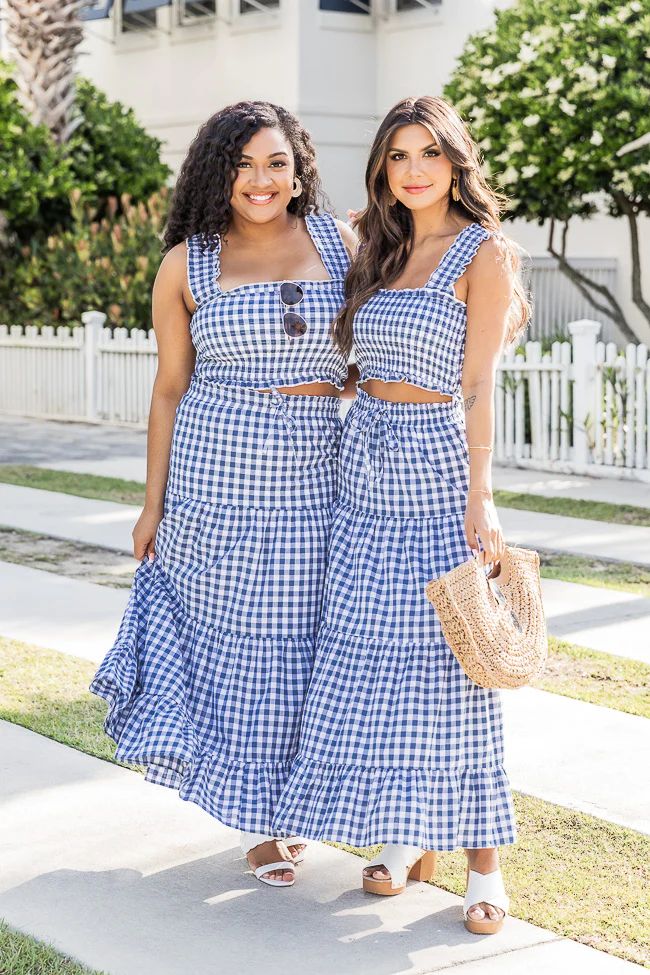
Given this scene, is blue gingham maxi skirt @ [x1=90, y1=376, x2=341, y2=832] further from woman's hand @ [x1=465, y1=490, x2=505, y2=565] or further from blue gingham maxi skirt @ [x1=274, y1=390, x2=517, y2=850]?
woman's hand @ [x1=465, y1=490, x2=505, y2=565]

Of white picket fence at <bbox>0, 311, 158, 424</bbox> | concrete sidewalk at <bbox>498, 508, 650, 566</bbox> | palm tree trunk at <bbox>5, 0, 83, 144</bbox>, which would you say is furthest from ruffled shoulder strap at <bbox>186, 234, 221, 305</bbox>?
palm tree trunk at <bbox>5, 0, 83, 144</bbox>

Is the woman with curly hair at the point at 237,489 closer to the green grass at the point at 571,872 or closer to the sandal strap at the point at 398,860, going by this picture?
the sandal strap at the point at 398,860

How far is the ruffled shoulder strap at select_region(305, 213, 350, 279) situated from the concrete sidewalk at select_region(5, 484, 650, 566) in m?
4.17

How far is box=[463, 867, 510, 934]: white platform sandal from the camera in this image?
324cm

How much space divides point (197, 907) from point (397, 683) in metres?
0.69

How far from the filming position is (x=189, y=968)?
3.03 m

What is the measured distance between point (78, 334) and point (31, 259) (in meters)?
1.71

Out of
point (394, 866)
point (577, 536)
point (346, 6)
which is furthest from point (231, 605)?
point (346, 6)

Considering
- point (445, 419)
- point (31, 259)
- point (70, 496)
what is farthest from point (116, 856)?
point (31, 259)

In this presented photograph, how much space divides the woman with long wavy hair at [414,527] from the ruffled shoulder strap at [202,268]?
1.15ft

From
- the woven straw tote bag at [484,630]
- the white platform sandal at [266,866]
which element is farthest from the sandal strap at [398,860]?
the woven straw tote bag at [484,630]

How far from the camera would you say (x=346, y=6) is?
1852 centimetres

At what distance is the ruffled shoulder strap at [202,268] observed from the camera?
3686mm

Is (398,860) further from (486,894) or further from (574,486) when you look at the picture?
(574,486)
